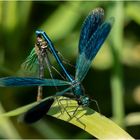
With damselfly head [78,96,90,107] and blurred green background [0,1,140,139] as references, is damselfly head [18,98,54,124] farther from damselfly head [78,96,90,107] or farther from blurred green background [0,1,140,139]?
blurred green background [0,1,140,139]

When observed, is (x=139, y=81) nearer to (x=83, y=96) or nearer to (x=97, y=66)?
(x=97, y=66)

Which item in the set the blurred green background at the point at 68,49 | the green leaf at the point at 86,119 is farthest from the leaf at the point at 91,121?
the blurred green background at the point at 68,49

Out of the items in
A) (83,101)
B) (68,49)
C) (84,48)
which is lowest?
(68,49)

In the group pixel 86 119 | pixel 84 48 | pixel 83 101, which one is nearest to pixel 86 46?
pixel 84 48

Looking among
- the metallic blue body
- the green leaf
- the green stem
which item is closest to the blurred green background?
the green stem

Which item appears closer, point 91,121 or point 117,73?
point 91,121

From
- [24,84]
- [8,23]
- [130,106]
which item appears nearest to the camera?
[24,84]

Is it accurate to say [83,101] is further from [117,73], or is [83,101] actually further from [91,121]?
[117,73]

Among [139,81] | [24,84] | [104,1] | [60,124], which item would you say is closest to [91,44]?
[24,84]

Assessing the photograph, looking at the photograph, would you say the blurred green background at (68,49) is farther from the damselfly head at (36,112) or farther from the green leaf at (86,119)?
the damselfly head at (36,112)
